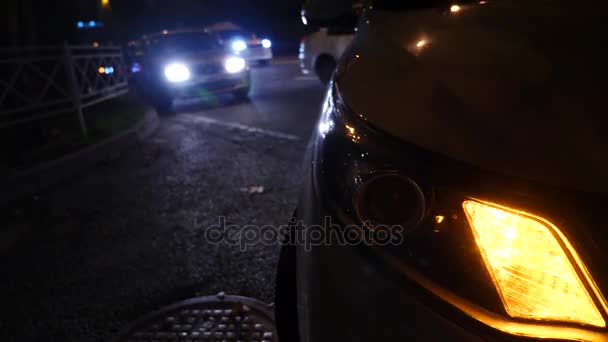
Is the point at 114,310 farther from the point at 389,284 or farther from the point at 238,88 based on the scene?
the point at 238,88

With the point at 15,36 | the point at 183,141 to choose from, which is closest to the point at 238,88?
the point at 183,141

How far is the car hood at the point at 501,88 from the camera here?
98 cm

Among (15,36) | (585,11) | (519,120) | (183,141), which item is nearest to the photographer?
(519,120)

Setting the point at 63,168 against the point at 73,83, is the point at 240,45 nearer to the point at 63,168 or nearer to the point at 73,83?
the point at 73,83

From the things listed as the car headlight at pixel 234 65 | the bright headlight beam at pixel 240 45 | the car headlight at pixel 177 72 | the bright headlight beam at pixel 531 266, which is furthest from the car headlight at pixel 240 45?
the bright headlight beam at pixel 531 266

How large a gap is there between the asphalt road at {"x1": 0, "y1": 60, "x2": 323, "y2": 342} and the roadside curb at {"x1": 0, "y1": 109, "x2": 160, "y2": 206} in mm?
170

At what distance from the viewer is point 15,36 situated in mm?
6543

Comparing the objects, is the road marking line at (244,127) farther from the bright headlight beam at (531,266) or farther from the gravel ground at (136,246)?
the bright headlight beam at (531,266)

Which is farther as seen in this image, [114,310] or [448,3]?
[114,310]

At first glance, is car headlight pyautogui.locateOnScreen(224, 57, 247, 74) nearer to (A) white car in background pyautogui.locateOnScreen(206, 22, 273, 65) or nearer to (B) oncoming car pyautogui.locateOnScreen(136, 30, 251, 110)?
(B) oncoming car pyautogui.locateOnScreen(136, 30, 251, 110)

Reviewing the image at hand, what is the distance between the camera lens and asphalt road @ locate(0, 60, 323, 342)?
2770mm

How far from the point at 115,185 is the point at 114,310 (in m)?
2.51

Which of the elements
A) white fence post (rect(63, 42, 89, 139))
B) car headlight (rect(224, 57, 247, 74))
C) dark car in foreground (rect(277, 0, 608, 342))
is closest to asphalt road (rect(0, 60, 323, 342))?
white fence post (rect(63, 42, 89, 139))

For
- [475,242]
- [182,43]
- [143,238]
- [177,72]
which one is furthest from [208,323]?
[182,43]
